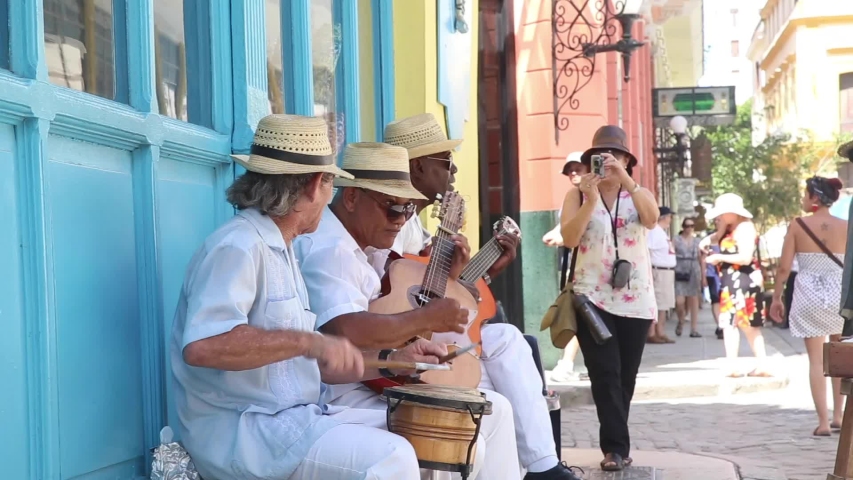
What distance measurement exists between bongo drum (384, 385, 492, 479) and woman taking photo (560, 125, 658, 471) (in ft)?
9.87

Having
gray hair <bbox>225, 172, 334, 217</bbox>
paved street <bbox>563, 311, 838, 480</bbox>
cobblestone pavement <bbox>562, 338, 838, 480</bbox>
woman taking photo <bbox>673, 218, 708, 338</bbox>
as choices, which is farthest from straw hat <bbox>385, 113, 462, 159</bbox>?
woman taking photo <bbox>673, 218, 708, 338</bbox>

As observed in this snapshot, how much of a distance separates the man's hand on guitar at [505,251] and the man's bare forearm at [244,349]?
6.41ft

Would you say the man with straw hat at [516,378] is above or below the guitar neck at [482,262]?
below

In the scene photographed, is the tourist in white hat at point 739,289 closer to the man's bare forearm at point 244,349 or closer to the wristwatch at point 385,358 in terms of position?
the wristwatch at point 385,358

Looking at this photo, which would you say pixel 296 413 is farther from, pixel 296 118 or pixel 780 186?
pixel 780 186

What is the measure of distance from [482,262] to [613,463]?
6.60 feet

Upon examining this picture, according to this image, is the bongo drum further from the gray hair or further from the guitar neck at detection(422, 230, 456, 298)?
the guitar neck at detection(422, 230, 456, 298)

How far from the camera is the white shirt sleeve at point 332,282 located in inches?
145

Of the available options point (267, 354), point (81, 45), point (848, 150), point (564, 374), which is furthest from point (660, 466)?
point (81, 45)

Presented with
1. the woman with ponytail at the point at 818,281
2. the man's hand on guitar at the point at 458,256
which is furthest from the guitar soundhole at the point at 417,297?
the woman with ponytail at the point at 818,281

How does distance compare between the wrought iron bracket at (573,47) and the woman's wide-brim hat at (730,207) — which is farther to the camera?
the woman's wide-brim hat at (730,207)

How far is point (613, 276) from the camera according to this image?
248 inches

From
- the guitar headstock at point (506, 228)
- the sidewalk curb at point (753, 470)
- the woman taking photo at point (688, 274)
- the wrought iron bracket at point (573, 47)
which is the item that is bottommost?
the sidewalk curb at point (753, 470)

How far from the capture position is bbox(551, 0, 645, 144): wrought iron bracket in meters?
11.4
